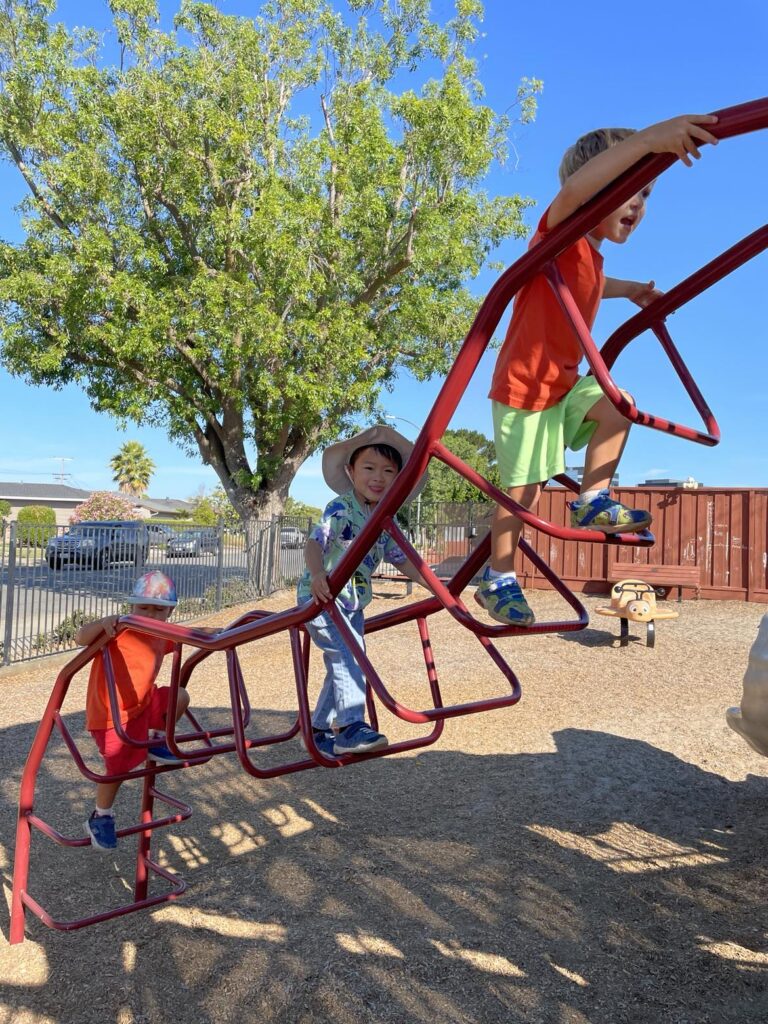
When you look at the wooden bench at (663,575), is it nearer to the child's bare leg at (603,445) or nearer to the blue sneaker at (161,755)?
the blue sneaker at (161,755)

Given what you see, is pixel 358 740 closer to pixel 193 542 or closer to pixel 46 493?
pixel 193 542

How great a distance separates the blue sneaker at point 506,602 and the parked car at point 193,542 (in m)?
11.0

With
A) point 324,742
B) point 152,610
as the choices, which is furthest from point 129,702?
point 324,742

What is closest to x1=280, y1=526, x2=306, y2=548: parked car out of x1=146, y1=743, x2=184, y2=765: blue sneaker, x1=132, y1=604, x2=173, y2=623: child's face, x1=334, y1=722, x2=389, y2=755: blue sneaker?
x1=132, y1=604, x2=173, y2=623: child's face

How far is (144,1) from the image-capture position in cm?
1362

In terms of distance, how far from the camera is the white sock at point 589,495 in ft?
6.16

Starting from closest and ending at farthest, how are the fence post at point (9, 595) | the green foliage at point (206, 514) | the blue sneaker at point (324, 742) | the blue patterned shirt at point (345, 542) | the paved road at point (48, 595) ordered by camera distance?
the blue sneaker at point (324, 742), the blue patterned shirt at point (345, 542), the fence post at point (9, 595), the paved road at point (48, 595), the green foliage at point (206, 514)

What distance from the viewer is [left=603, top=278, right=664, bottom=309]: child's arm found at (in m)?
2.05

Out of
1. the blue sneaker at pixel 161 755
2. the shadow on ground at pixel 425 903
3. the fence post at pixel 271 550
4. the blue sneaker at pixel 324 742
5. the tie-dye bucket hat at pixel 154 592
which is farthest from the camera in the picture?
the fence post at pixel 271 550

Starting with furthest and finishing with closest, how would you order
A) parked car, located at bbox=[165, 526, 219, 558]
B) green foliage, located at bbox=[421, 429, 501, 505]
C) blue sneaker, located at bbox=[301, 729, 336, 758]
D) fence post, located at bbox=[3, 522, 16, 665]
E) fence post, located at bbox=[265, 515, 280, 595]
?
green foliage, located at bbox=[421, 429, 501, 505] → fence post, located at bbox=[265, 515, 280, 595] → parked car, located at bbox=[165, 526, 219, 558] → fence post, located at bbox=[3, 522, 16, 665] → blue sneaker, located at bbox=[301, 729, 336, 758]

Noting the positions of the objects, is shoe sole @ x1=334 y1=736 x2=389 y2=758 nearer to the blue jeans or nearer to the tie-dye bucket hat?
the blue jeans

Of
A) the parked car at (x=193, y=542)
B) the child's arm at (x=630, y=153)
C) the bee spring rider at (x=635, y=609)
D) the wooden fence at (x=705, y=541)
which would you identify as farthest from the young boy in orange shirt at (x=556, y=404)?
the parked car at (x=193, y=542)

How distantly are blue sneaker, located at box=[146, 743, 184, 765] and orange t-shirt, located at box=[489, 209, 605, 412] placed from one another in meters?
2.15

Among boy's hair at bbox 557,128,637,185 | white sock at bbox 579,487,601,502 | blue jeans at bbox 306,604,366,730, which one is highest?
boy's hair at bbox 557,128,637,185
